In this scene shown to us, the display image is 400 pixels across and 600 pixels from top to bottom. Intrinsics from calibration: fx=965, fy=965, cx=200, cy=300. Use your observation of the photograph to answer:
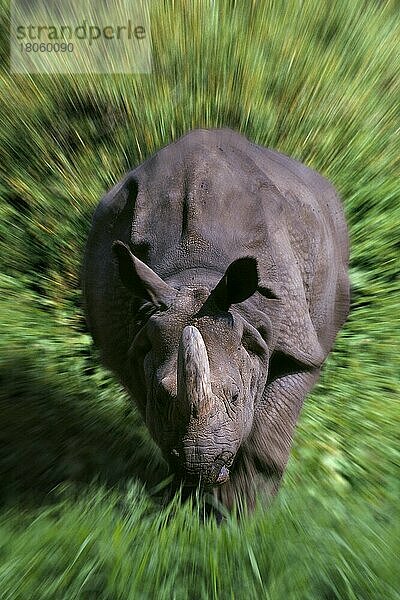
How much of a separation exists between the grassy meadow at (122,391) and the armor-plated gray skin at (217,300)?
1.03 ft

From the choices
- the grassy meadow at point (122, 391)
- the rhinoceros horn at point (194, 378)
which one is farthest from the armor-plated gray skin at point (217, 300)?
the grassy meadow at point (122, 391)

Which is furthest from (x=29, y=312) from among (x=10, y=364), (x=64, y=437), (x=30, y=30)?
(x=30, y=30)

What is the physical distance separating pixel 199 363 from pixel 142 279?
1.58 feet

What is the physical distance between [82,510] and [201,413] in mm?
748

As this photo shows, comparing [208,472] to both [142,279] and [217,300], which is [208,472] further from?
[142,279]

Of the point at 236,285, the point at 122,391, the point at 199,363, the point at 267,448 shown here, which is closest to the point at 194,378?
the point at 199,363

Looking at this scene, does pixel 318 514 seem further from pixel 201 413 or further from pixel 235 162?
pixel 235 162

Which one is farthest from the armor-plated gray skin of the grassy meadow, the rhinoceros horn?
the grassy meadow

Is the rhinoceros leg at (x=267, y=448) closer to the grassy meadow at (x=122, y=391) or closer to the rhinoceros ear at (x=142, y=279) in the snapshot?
the grassy meadow at (x=122, y=391)

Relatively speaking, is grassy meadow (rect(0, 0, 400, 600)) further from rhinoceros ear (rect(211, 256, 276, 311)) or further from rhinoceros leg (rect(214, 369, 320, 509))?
rhinoceros ear (rect(211, 256, 276, 311))

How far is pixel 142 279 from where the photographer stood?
10.3 feet

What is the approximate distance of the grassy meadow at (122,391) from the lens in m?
2.94

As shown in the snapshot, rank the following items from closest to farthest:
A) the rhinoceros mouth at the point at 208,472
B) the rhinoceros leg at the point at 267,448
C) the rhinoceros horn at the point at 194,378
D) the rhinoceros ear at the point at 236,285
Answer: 1. the rhinoceros horn at the point at 194,378
2. the rhinoceros mouth at the point at 208,472
3. the rhinoceros ear at the point at 236,285
4. the rhinoceros leg at the point at 267,448

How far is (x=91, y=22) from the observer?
680 centimetres
